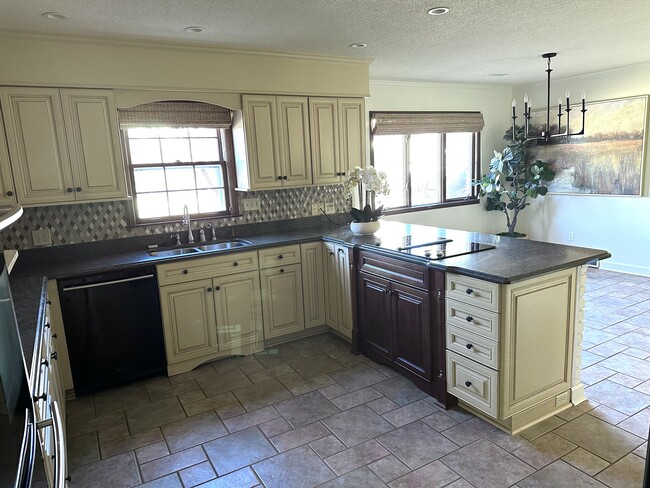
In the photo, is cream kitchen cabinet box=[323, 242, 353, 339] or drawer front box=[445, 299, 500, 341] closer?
drawer front box=[445, 299, 500, 341]

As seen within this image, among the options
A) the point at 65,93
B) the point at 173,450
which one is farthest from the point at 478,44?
the point at 173,450

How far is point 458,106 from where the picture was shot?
19.4 ft

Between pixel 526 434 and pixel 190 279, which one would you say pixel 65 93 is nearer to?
pixel 190 279

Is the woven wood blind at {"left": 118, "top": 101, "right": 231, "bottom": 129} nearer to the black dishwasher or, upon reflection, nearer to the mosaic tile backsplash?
the mosaic tile backsplash

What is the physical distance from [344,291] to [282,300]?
534 millimetres

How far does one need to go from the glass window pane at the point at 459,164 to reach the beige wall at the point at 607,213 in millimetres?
1028

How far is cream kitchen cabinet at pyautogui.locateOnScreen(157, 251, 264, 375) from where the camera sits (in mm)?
3295

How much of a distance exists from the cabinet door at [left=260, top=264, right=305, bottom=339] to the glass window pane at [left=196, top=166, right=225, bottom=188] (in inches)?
38.2

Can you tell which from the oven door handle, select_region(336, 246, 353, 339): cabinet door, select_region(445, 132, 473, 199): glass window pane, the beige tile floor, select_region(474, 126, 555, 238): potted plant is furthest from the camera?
select_region(445, 132, 473, 199): glass window pane

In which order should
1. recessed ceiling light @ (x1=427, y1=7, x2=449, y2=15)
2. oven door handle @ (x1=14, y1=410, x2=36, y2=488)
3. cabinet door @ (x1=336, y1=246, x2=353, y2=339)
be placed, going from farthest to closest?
cabinet door @ (x1=336, y1=246, x2=353, y2=339), recessed ceiling light @ (x1=427, y1=7, x2=449, y2=15), oven door handle @ (x1=14, y1=410, x2=36, y2=488)

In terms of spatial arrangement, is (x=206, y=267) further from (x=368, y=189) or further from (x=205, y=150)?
(x=368, y=189)

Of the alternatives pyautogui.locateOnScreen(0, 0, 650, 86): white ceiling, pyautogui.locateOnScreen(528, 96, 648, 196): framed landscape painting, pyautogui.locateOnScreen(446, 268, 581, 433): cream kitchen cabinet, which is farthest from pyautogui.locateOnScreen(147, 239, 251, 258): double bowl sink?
pyautogui.locateOnScreen(528, 96, 648, 196): framed landscape painting

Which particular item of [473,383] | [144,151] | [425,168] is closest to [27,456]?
[473,383]

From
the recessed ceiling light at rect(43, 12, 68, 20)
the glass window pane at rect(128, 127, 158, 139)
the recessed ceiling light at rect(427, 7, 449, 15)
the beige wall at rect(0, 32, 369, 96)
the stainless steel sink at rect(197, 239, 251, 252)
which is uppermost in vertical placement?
the recessed ceiling light at rect(43, 12, 68, 20)
